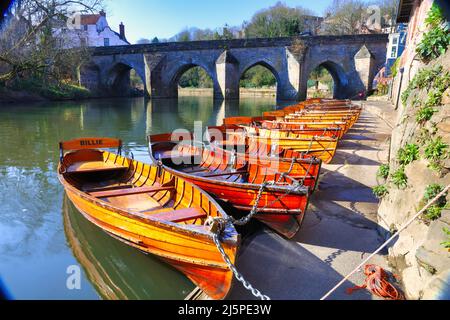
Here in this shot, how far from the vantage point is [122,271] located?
15.5ft

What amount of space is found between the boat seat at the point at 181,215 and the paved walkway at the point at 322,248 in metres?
0.84

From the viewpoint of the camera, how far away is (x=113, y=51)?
133ft

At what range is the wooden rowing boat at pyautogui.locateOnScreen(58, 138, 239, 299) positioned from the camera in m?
3.66

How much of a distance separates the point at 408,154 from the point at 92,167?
20.9 ft

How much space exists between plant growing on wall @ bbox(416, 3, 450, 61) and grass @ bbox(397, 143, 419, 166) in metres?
2.03

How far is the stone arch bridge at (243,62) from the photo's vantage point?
1248 inches

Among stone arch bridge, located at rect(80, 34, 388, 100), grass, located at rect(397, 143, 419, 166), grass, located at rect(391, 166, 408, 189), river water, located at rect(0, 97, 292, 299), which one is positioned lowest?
river water, located at rect(0, 97, 292, 299)

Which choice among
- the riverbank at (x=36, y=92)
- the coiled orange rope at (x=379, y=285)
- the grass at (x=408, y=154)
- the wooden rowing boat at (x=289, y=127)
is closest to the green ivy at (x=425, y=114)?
the grass at (x=408, y=154)

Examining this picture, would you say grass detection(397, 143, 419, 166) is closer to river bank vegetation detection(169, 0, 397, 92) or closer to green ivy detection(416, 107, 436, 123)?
green ivy detection(416, 107, 436, 123)

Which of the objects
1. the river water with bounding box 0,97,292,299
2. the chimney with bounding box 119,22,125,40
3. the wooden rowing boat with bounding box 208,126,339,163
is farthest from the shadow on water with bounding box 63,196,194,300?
the chimney with bounding box 119,22,125,40

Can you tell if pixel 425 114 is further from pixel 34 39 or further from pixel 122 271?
Answer: pixel 34 39

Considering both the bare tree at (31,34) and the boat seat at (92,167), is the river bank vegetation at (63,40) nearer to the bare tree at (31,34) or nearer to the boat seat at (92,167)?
the bare tree at (31,34)

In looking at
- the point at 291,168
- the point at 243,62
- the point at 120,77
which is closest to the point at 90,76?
the point at 120,77
